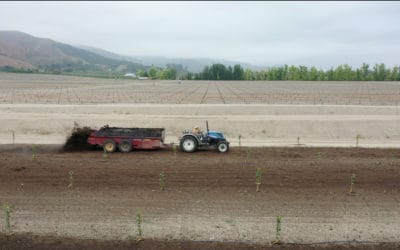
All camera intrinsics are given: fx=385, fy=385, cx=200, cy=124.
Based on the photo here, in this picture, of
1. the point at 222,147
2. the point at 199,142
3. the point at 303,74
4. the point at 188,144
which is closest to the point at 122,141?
the point at 188,144

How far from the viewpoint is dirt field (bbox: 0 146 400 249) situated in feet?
33.4

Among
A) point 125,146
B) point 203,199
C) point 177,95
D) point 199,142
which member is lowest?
point 203,199

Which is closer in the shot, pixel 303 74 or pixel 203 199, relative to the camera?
pixel 203 199

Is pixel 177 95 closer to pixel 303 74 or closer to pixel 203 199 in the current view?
pixel 203 199

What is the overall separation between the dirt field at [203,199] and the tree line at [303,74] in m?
154

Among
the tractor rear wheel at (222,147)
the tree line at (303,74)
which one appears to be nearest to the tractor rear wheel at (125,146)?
the tractor rear wheel at (222,147)

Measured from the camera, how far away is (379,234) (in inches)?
407

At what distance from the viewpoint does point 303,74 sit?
551 feet

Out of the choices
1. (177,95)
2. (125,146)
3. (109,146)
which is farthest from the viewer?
(177,95)

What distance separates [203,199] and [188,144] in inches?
288

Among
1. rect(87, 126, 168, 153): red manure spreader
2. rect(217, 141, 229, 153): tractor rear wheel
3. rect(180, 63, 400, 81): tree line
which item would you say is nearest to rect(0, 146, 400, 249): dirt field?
rect(87, 126, 168, 153): red manure spreader

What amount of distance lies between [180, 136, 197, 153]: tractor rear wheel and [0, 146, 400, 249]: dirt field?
1.04 metres

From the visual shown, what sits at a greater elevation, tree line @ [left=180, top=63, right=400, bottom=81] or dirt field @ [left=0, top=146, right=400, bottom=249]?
tree line @ [left=180, top=63, right=400, bottom=81]

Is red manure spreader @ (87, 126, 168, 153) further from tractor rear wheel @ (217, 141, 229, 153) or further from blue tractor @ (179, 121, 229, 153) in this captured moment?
tractor rear wheel @ (217, 141, 229, 153)
